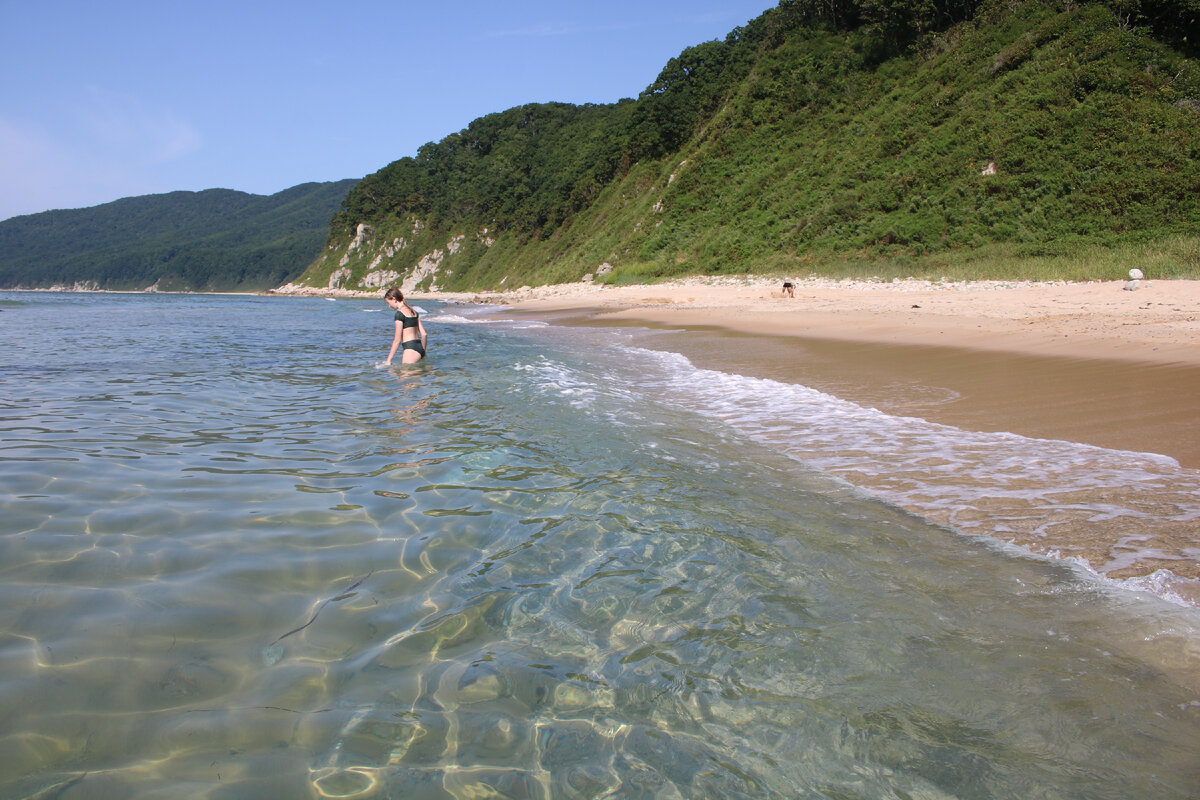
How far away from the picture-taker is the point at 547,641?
2586mm

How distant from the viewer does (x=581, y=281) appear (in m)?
42.0

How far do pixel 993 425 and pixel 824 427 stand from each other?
142 centimetres

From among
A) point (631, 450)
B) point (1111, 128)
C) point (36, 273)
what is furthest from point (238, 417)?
point (36, 273)

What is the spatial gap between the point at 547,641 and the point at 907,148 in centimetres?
3272

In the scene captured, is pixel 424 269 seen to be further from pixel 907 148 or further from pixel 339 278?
pixel 907 148

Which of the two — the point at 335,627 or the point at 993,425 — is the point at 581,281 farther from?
the point at 335,627

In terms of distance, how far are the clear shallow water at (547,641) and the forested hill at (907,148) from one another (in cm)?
1570

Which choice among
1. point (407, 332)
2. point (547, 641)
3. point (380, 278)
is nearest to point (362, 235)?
point (380, 278)

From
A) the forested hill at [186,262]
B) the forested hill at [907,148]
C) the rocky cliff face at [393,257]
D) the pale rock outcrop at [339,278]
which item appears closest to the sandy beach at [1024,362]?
the forested hill at [907,148]

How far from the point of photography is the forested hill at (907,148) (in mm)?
21844

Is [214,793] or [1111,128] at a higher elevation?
[1111,128]

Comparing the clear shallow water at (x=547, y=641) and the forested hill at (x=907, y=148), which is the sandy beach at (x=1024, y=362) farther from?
the forested hill at (x=907, y=148)

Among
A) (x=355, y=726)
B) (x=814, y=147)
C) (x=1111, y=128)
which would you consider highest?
(x=814, y=147)

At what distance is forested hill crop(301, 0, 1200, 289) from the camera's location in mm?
21844
